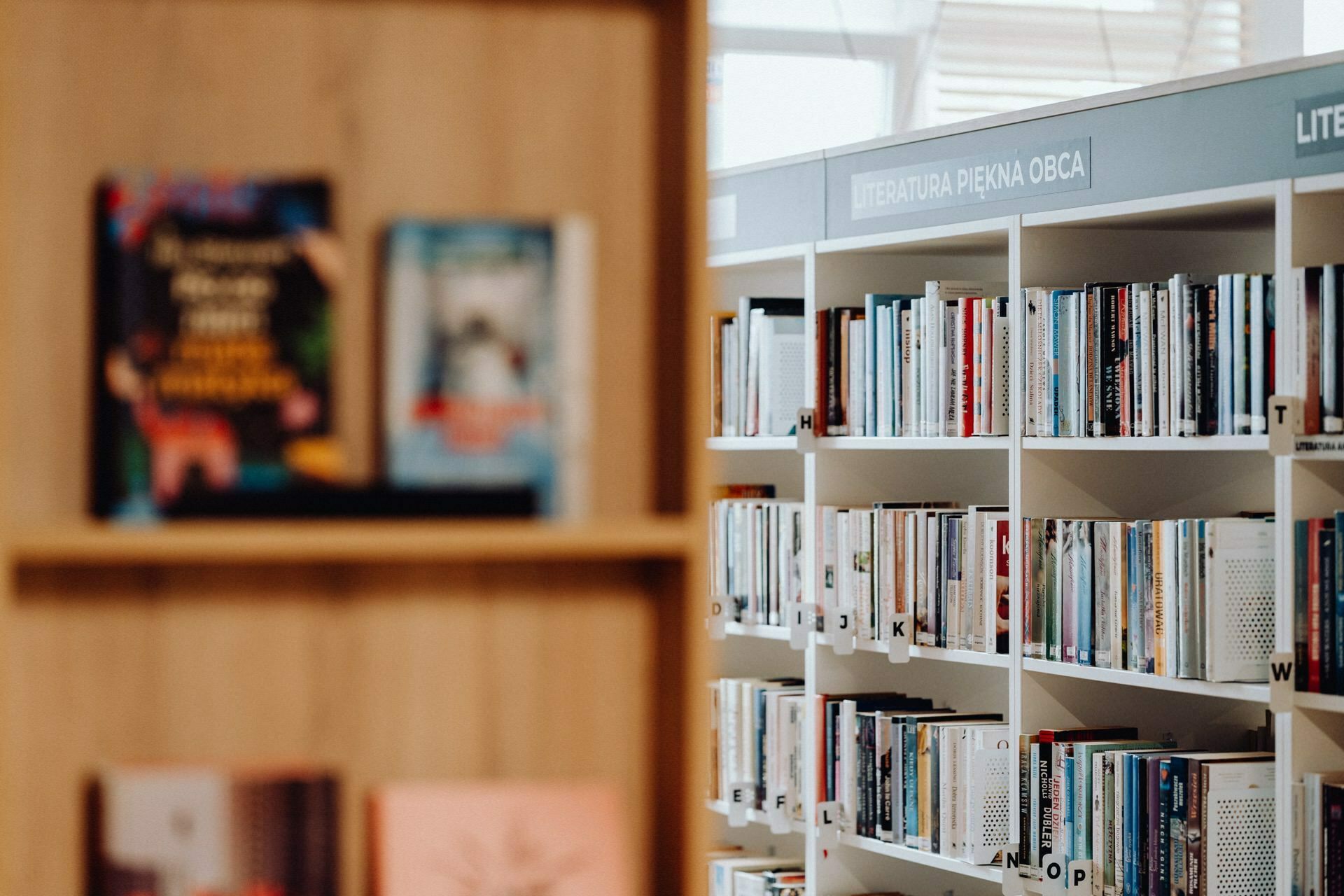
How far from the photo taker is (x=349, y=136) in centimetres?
156

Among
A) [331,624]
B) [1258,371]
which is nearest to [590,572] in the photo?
[331,624]

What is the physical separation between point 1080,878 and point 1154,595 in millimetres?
636

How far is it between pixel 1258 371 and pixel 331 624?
7.05 feet

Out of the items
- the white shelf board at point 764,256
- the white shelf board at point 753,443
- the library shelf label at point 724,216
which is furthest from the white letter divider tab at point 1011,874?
the library shelf label at point 724,216

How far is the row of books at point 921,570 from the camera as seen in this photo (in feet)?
12.3

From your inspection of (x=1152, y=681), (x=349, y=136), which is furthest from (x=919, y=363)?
(x=349, y=136)

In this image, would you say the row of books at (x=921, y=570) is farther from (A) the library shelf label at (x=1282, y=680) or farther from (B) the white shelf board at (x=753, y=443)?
(A) the library shelf label at (x=1282, y=680)

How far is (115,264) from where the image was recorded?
1.47 metres

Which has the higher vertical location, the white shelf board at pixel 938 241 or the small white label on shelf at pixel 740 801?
the white shelf board at pixel 938 241

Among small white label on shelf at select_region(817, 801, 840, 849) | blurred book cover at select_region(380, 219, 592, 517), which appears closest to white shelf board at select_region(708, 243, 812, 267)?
small white label on shelf at select_region(817, 801, 840, 849)

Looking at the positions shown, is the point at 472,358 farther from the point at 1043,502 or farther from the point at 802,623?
the point at 802,623

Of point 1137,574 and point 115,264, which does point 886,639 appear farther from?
point 115,264

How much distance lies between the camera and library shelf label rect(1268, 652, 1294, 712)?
3.07 metres

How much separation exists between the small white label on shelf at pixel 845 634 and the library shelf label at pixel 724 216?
122cm
